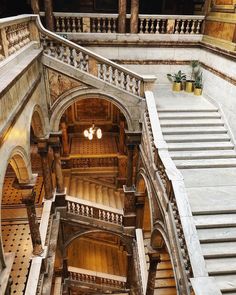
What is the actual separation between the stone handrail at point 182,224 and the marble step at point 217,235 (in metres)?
0.51

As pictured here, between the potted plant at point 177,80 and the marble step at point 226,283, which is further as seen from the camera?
the potted plant at point 177,80

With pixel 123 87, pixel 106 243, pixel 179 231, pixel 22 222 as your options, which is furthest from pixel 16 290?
pixel 106 243

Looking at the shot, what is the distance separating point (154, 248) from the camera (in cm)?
789

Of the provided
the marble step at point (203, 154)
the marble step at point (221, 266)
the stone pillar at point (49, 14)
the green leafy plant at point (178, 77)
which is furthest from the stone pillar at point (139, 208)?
the stone pillar at point (49, 14)

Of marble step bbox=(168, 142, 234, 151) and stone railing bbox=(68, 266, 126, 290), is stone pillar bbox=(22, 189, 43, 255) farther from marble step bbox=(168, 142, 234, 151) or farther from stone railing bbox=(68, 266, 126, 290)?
stone railing bbox=(68, 266, 126, 290)

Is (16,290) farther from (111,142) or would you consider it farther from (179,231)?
(111,142)

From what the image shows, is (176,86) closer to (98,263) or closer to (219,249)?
(219,249)

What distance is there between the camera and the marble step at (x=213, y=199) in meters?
6.18

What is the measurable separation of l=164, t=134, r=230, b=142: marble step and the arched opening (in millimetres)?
5909

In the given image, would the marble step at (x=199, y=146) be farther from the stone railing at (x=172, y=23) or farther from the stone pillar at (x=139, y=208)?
the stone railing at (x=172, y=23)

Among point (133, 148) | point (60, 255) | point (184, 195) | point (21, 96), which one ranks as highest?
point (21, 96)

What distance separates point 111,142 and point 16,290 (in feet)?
30.7

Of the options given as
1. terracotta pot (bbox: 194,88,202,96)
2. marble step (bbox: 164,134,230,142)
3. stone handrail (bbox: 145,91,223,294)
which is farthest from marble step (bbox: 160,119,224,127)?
terracotta pot (bbox: 194,88,202,96)

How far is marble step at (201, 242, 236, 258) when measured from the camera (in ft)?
17.9
